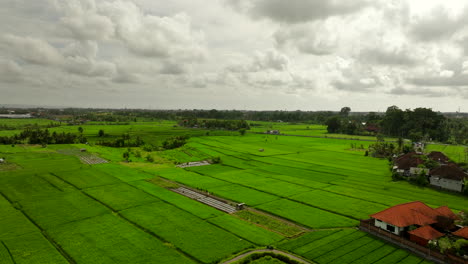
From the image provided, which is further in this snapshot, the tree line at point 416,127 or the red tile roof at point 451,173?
the tree line at point 416,127

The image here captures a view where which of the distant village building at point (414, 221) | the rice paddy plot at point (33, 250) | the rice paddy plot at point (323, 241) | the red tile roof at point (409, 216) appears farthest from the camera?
the red tile roof at point (409, 216)

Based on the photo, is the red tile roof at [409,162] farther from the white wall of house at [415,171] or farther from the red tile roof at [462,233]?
the red tile roof at [462,233]

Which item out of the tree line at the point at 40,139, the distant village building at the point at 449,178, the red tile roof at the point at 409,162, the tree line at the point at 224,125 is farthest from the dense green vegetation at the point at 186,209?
the tree line at the point at 224,125

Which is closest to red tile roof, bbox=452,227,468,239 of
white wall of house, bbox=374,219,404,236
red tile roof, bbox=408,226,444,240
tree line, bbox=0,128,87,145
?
red tile roof, bbox=408,226,444,240

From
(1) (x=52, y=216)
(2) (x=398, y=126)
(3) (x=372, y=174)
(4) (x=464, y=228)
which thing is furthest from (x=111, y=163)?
(2) (x=398, y=126)

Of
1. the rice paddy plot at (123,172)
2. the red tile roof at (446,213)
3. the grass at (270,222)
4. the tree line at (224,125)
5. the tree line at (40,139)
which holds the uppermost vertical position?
the tree line at (224,125)

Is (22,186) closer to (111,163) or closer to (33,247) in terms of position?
(111,163)

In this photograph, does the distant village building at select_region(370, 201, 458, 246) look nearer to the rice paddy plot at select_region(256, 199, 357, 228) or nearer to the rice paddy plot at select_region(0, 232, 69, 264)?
the rice paddy plot at select_region(256, 199, 357, 228)

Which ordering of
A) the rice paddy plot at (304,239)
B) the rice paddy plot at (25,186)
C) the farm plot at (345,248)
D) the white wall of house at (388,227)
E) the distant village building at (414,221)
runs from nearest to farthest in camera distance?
the farm plot at (345,248) < the rice paddy plot at (304,239) < the distant village building at (414,221) < the white wall of house at (388,227) < the rice paddy plot at (25,186)
